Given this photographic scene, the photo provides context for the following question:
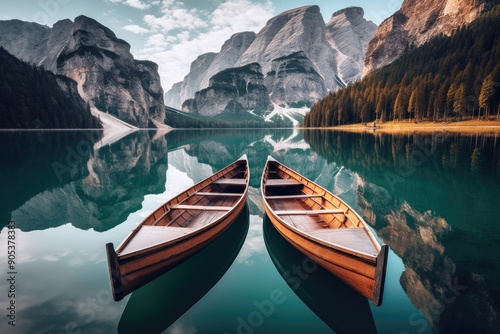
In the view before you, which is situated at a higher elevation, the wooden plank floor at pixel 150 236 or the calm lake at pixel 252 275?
the wooden plank floor at pixel 150 236

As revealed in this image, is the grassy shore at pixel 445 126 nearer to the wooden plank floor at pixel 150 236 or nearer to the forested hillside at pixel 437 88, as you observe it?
the forested hillside at pixel 437 88

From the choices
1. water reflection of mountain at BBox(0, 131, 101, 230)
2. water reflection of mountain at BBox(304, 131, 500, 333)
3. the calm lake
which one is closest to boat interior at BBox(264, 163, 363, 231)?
the calm lake

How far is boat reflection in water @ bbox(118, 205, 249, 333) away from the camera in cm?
635

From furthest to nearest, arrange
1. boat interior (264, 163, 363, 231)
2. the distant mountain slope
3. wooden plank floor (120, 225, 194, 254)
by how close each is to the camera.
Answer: the distant mountain slope → boat interior (264, 163, 363, 231) → wooden plank floor (120, 225, 194, 254)

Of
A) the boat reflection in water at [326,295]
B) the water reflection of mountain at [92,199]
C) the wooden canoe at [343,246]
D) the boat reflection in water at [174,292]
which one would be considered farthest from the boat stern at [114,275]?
the water reflection of mountain at [92,199]

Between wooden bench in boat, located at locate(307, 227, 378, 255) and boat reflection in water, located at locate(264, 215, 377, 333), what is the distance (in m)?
1.54

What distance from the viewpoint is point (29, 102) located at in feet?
333

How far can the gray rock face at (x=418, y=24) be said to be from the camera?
474ft

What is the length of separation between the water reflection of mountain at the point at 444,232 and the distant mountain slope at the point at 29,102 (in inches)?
4867

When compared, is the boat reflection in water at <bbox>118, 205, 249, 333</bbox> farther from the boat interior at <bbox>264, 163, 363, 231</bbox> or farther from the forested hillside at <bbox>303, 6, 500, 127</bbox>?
the forested hillside at <bbox>303, 6, 500, 127</bbox>

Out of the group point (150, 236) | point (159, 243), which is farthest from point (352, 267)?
point (150, 236)

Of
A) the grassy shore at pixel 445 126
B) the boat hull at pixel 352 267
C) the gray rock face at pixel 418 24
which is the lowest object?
the boat hull at pixel 352 267

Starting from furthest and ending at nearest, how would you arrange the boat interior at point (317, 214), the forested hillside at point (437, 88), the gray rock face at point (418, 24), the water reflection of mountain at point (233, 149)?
1. the gray rock face at point (418, 24)
2. the forested hillside at point (437, 88)
3. the water reflection of mountain at point (233, 149)
4. the boat interior at point (317, 214)

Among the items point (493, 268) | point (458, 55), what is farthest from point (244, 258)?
point (458, 55)
